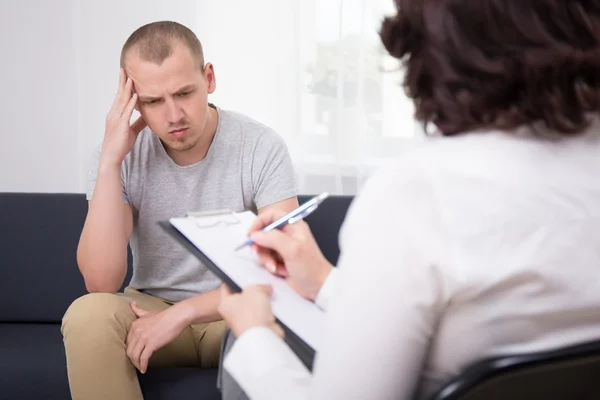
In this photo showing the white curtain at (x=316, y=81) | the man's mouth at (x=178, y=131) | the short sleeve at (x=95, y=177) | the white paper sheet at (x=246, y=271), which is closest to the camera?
the white paper sheet at (x=246, y=271)

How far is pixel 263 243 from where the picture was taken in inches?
44.4

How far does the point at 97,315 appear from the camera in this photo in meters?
1.72

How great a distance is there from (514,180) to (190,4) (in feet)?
8.15

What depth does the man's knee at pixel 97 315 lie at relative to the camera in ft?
5.57

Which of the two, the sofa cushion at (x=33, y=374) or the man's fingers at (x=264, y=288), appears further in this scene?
the sofa cushion at (x=33, y=374)

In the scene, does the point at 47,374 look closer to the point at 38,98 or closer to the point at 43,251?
the point at 43,251

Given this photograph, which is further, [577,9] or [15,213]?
[15,213]

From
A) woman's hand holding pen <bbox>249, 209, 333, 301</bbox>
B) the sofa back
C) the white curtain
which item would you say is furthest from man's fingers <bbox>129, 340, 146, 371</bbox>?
the white curtain

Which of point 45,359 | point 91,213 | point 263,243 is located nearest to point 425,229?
point 263,243

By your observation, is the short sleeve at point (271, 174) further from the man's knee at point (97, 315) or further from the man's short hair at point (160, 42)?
the man's knee at point (97, 315)

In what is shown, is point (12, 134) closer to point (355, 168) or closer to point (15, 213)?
point (15, 213)

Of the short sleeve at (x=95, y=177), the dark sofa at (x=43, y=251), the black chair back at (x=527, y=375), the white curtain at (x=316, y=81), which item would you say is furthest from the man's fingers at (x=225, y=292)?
the white curtain at (x=316, y=81)

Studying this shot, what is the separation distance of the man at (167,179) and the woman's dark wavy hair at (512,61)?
1.10 m

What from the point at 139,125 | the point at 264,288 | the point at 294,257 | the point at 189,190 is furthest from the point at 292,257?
the point at 139,125
